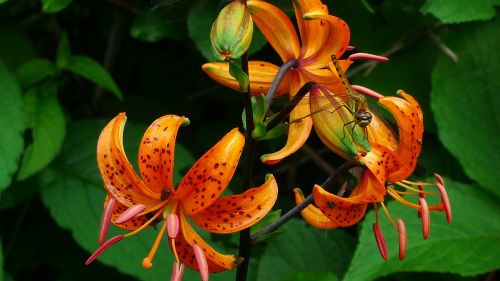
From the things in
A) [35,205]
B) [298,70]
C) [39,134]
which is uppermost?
[298,70]

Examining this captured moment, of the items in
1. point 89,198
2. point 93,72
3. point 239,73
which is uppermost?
point 239,73

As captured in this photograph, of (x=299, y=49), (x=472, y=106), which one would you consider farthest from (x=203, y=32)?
(x=472, y=106)

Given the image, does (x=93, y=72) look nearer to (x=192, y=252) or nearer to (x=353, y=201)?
(x=192, y=252)

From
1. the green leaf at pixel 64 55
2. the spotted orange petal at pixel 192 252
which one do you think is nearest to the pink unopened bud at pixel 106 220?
the spotted orange petal at pixel 192 252

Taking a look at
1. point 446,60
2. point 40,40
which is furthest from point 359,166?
point 40,40

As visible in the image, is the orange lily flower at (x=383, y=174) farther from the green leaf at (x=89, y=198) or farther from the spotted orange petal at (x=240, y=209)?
the green leaf at (x=89, y=198)

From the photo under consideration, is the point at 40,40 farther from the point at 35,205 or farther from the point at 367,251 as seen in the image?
the point at 367,251
